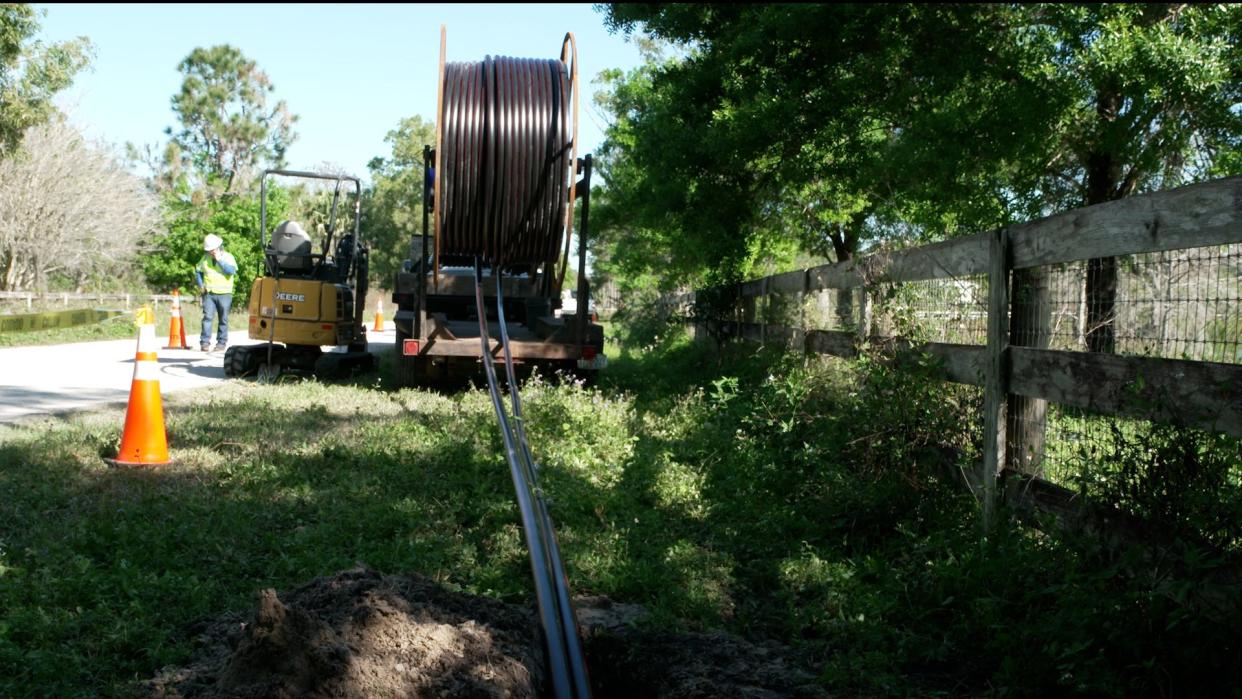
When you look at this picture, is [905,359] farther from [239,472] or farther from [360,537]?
[239,472]

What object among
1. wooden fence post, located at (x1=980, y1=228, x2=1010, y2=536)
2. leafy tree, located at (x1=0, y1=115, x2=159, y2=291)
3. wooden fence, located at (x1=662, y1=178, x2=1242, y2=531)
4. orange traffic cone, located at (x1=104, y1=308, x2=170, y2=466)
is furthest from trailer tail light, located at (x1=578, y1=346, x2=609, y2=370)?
leafy tree, located at (x1=0, y1=115, x2=159, y2=291)

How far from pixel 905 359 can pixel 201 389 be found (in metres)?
7.78

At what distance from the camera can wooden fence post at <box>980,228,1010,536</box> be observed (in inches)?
186

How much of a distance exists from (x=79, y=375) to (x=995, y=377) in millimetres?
10832

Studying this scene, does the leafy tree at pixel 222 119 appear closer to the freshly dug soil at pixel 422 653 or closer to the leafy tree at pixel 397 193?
the leafy tree at pixel 397 193

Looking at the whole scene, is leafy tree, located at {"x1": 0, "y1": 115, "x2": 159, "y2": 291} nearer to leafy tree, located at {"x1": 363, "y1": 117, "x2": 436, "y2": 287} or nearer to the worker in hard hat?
leafy tree, located at {"x1": 363, "y1": 117, "x2": 436, "y2": 287}

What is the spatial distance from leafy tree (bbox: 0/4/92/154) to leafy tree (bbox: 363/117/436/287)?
31.4 meters

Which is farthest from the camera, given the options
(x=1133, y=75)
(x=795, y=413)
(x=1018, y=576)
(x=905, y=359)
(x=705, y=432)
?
(x=1133, y=75)

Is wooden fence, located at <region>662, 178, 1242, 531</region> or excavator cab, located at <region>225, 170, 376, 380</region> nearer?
wooden fence, located at <region>662, 178, 1242, 531</region>

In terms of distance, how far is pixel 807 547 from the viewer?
197 inches

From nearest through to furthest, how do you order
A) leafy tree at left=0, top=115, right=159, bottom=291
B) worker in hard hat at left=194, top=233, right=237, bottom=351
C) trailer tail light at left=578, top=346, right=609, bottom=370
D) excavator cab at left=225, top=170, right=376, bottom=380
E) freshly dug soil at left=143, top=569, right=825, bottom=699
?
1. freshly dug soil at left=143, top=569, right=825, bottom=699
2. trailer tail light at left=578, top=346, right=609, bottom=370
3. excavator cab at left=225, top=170, right=376, bottom=380
4. worker in hard hat at left=194, top=233, right=237, bottom=351
5. leafy tree at left=0, top=115, right=159, bottom=291

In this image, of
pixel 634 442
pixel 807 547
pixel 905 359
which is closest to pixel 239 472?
pixel 634 442

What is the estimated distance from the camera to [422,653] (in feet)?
10.2

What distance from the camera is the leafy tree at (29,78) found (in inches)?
881
